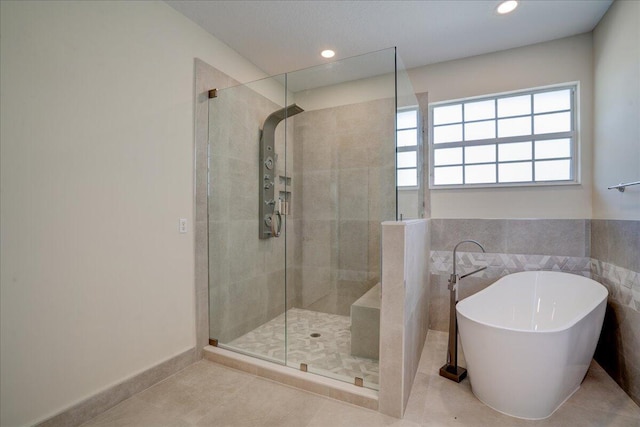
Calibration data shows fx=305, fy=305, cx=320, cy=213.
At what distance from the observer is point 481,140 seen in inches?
119

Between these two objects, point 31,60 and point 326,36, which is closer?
point 31,60

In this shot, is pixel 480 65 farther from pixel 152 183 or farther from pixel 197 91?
pixel 152 183

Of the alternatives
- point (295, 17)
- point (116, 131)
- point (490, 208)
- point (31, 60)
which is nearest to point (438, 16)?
point (295, 17)

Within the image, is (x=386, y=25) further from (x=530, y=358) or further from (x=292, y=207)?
(x=530, y=358)

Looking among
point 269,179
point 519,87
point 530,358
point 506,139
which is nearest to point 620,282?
point 530,358

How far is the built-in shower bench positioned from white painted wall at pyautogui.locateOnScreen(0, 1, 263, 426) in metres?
1.25

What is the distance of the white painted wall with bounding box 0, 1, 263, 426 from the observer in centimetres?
143

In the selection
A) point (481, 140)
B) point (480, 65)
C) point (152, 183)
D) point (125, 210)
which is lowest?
point (125, 210)

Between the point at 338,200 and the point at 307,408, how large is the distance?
151 centimetres

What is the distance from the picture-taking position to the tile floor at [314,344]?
2.06m

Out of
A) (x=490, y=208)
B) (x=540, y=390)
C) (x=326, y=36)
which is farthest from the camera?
(x=490, y=208)

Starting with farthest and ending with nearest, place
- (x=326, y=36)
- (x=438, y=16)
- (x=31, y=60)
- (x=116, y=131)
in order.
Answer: (x=326, y=36) < (x=438, y=16) < (x=116, y=131) < (x=31, y=60)

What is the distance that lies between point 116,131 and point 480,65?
10.2 ft

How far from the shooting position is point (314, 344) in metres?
2.37
